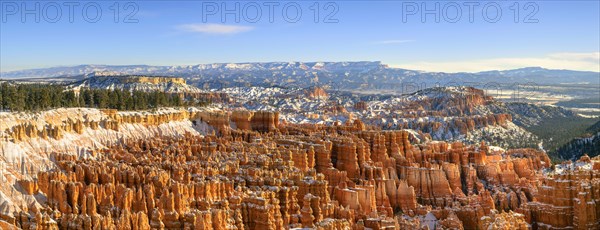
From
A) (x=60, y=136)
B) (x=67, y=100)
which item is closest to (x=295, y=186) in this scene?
(x=60, y=136)

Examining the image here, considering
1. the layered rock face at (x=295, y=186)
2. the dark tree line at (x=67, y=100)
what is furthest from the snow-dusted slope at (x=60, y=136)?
the dark tree line at (x=67, y=100)

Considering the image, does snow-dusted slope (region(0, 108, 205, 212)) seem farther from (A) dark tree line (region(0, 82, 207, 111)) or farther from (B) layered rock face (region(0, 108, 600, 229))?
(A) dark tree line (region(0, 82, 207, 111))

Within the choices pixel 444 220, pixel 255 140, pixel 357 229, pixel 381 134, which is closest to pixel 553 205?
pixel 444 220

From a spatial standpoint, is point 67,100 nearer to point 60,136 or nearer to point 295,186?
point 60,136

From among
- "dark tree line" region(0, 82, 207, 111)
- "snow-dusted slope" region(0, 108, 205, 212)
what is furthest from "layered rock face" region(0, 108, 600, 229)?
"dark tree line" region(0, 82, 207, 111)

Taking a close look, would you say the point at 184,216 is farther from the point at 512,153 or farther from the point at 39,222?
the point at 512,153

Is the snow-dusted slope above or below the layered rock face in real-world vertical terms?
above

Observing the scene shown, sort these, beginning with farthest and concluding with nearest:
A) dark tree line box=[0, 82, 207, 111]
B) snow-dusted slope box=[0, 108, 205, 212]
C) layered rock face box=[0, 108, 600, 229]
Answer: dark tree line box=[0, 82, 207, 111] → snow-dusted slope box=[0, 108, 205, 212] → layered rock face box=[0, 108, 600, 229]

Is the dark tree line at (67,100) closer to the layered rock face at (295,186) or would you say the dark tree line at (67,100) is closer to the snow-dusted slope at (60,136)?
the snow-dusted slope at (60,136)
